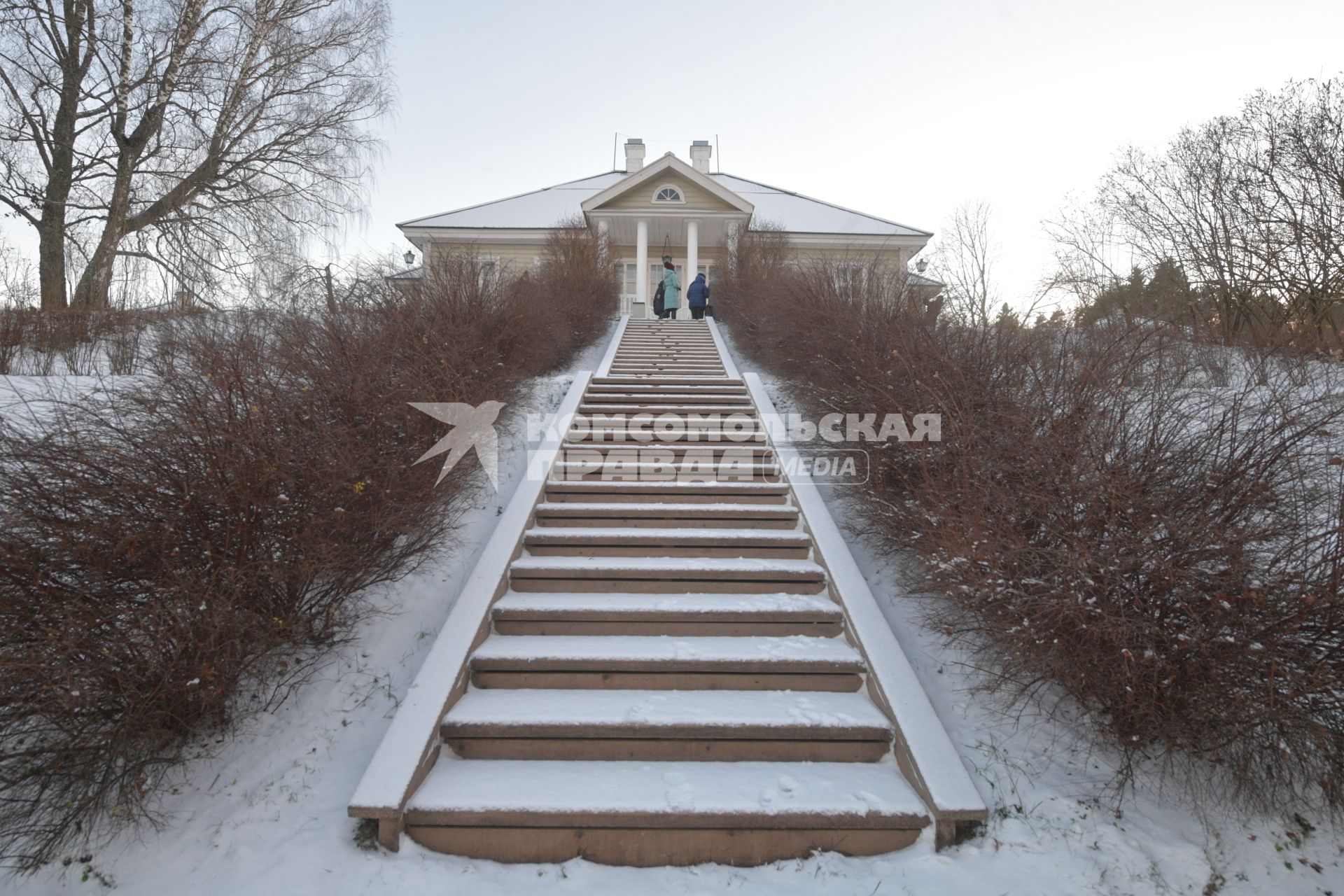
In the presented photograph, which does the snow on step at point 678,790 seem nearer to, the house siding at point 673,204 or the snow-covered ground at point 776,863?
the snow-covered ground at point 776,863

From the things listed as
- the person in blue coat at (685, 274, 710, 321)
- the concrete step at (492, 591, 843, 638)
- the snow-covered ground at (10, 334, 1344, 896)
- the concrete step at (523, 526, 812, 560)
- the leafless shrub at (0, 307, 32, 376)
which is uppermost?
the person in blue coat at (685, 274, 710, 321)

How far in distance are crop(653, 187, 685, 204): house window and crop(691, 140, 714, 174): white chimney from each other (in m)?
7.20

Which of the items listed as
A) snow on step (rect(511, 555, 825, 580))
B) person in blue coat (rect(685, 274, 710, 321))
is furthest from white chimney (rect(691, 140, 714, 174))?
snow on step (rect(511, 555, 825, 580))

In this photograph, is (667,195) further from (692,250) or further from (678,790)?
(678,790)

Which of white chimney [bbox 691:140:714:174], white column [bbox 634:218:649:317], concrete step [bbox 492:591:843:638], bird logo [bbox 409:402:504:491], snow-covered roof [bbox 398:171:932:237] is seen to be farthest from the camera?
white chimney [bbox 691:140:714:174]

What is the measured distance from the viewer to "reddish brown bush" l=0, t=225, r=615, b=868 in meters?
2.78

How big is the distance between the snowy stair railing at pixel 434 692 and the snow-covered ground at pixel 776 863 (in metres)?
0.19

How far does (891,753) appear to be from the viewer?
11.2 ft

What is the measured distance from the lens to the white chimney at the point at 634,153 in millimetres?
24984

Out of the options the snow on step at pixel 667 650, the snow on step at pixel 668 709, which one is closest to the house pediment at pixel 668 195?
the snow on step at pixel 667 650

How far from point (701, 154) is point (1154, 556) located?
→ 77.4 feet

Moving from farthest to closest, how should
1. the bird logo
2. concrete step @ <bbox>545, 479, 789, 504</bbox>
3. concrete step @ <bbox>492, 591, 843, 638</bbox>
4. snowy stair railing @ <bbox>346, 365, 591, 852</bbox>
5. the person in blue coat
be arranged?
the person in blue coat, concrete step @ <bbox>545, 479, 789, 504</bbox>, the bird logo, concrete step @ <bbox>492, 591, 843, 638</bbox>, snowy stair railing @ <bbox>346, 365, 591, 852</bbox>

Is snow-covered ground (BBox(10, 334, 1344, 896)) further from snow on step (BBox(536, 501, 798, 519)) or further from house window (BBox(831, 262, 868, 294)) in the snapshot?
house window (BBox(831, 262, 868, 294))

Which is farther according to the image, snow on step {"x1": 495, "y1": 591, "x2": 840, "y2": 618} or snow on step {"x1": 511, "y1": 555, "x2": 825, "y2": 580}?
snow on step {"x1": 511, "y1": 555, "x2": 825, "y2": 580}
